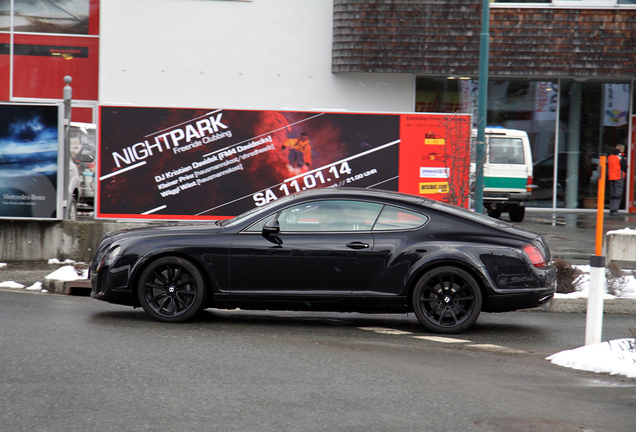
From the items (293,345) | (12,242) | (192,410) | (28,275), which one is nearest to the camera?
(192,410)

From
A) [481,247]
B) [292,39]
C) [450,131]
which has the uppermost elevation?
[292,39]

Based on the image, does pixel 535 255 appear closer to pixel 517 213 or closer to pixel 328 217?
pixel 328 217

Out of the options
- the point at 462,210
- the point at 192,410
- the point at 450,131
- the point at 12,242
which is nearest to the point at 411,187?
the point at 450,131

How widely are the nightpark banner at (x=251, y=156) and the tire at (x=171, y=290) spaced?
5.01 meters

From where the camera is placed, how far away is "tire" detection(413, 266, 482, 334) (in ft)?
23.9

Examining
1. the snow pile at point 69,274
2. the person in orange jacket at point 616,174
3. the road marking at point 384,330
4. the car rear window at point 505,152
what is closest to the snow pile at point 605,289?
the road marking at point 384,330

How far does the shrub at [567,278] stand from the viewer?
919cm

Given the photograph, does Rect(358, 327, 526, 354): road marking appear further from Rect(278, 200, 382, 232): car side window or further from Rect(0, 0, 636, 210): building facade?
Rect(0, 0, 636, 210): building facade

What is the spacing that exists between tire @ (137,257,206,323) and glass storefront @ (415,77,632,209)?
1591 centimetres

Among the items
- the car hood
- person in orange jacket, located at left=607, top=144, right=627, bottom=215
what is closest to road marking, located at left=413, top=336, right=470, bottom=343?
the car hood

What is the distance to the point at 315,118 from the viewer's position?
1234 cm

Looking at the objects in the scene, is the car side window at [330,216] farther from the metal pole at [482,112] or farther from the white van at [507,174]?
the white van at [507,174]

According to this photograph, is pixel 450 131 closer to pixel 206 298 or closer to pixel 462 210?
pixel 462 210

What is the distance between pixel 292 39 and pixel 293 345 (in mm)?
14966
